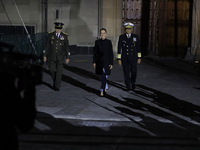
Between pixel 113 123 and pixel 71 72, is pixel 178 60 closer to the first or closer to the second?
pixel 71 72

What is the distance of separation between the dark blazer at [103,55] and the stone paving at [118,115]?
71 centimetres

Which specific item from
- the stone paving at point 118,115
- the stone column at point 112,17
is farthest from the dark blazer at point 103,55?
the stone column at point 112,17

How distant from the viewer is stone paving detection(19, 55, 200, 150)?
277 inches

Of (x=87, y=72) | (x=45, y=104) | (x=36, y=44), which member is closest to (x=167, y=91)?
(x=45, y=104)

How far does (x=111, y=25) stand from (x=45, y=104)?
11.2 metres

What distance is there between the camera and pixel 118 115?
8.98m

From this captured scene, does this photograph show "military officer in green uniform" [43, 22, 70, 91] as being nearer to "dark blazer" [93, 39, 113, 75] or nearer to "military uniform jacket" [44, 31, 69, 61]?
"military uniform jacket" [44, 31, 69, 61]

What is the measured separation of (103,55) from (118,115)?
2639 millimetres

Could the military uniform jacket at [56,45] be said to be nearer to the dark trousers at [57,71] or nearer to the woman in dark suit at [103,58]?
the dark trousers at [57,71]

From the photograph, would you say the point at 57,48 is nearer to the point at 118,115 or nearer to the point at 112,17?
the point at 118,115

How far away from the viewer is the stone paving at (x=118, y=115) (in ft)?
23.0

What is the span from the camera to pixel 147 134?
24.8 ft

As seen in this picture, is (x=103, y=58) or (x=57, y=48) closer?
(x=103, y=58)

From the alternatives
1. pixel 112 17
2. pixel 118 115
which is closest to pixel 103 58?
pixel 118 115
